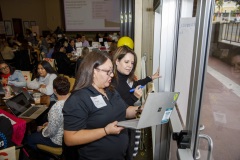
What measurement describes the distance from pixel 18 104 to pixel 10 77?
1059 mm

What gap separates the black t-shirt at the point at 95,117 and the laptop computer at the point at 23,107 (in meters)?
1.17

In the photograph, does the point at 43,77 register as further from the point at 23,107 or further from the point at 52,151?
the point at 52,151

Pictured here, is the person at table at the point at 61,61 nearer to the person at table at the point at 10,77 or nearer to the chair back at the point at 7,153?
the person at table at the point at 10,77

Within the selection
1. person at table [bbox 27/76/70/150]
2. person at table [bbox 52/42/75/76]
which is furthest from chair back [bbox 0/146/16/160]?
person at table [bbox 52/42/75/76]

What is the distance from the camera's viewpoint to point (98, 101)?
126cm

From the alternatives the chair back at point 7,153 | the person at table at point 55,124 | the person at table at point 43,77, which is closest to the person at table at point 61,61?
the person at table at point 43,77

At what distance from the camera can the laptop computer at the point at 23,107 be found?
2.26m

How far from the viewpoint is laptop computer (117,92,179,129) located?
111 cm

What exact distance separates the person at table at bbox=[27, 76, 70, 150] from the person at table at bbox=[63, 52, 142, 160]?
0.66m

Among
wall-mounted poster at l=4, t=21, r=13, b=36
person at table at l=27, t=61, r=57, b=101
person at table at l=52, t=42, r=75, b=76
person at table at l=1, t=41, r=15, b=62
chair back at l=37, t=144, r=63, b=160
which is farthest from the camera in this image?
wall-mounted poster at l=4, t=21, r=13, b=36

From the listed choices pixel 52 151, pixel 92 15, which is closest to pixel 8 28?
pixel 92 15

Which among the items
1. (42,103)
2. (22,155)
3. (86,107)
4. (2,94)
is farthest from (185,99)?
(2,94)

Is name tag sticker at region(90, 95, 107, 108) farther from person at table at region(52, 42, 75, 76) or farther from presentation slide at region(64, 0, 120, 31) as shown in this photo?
presentation slide at region(64, 0, 120, 31)

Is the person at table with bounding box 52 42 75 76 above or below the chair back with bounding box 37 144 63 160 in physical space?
above
